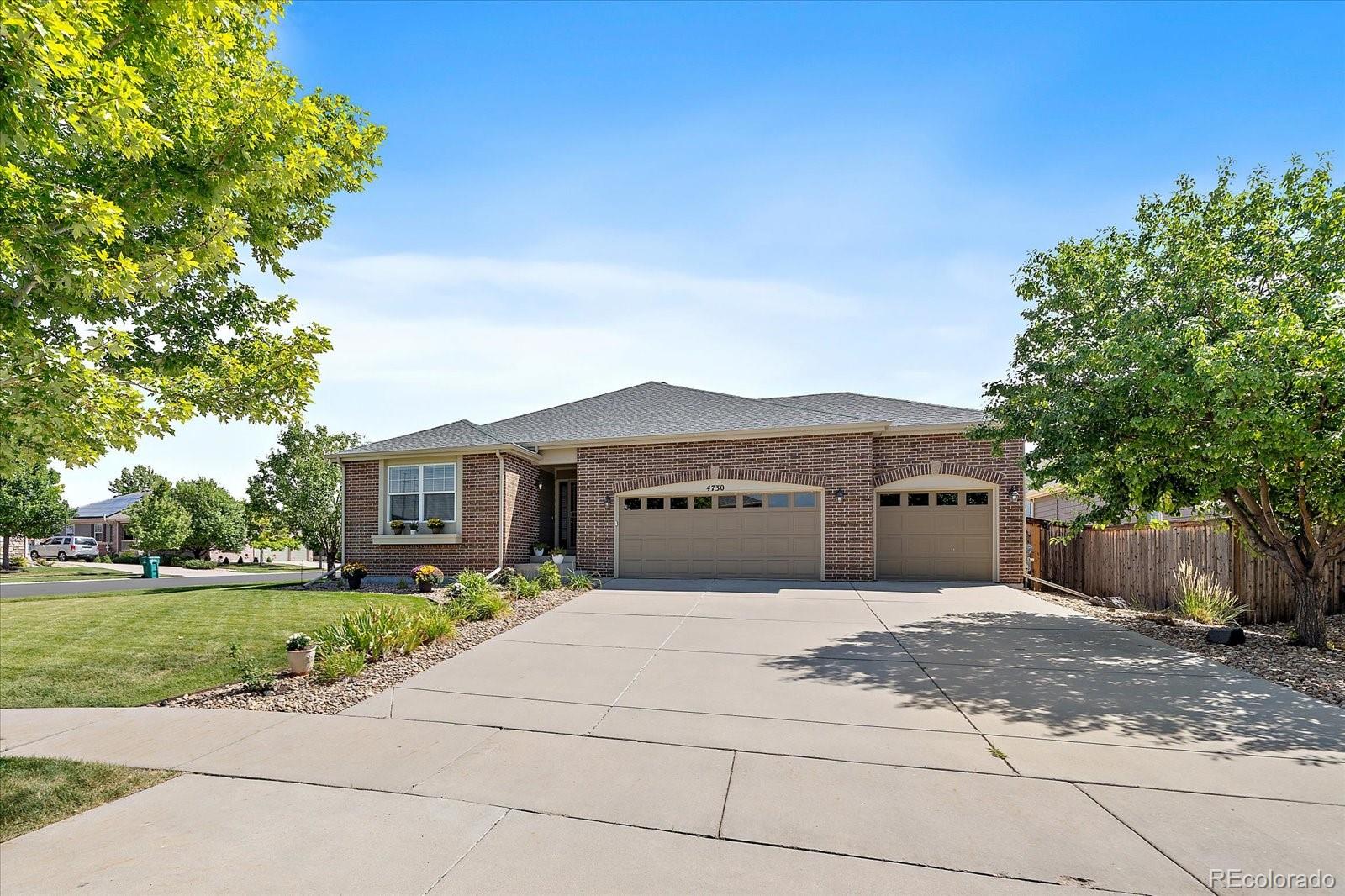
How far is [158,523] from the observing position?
32.2 meters

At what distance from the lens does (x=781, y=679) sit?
6.96 meters

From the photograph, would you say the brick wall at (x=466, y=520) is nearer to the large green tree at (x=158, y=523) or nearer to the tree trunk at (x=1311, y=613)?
the tree trunk at (x=1311, y=613)

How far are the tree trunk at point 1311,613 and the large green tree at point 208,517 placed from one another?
43389mm

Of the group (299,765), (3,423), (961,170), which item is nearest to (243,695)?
(299,765)

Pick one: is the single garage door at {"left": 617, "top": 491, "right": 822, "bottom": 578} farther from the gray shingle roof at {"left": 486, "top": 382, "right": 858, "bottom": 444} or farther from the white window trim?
the white window trim

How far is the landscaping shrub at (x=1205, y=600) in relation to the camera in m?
10.2

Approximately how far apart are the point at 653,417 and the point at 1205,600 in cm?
1205

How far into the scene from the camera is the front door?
61.7 feet

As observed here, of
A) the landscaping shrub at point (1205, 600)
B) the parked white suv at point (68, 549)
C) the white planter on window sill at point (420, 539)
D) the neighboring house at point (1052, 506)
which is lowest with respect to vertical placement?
the parked white suv at point (68, 549)

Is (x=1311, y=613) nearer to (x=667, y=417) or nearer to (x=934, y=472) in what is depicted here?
(x=934, y=472)

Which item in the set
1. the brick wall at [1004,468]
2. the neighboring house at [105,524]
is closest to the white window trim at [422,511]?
the brick wall at [1004,468]

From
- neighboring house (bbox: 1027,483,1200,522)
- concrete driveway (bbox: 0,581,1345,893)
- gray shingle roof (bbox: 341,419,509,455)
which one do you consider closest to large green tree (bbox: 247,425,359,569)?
gray shingle roof (bbox: 341,419,509,455)

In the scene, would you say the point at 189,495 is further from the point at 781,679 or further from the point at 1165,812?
the point at 1165,812

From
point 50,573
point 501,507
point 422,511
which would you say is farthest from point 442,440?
point 50,573
